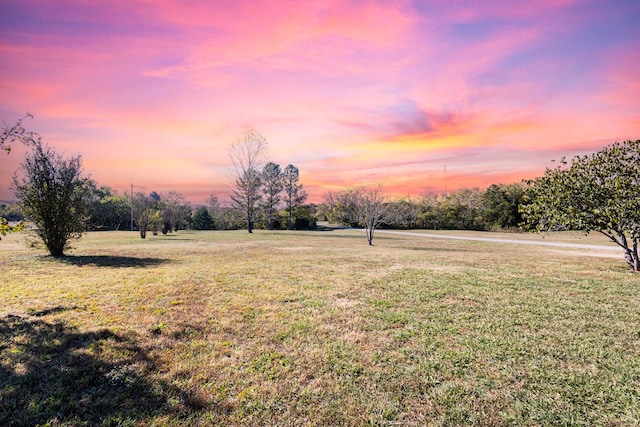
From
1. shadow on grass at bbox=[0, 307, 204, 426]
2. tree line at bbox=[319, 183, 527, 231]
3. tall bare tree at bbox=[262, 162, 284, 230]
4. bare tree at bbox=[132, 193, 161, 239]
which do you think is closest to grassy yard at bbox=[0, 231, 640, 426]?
shadow on grass at bbox=[0, 307, 204, 426]

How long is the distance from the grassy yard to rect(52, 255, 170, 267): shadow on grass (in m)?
2.50

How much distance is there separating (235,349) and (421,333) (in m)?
2.94

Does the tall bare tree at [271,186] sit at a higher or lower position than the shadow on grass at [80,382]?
higher

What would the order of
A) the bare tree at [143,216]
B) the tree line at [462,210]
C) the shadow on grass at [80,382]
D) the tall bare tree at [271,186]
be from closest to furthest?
the shadow on grass at [80,382] → the bare tree at [143,216] → the tree line at [462,210] → the tall bare tree at [271,186]

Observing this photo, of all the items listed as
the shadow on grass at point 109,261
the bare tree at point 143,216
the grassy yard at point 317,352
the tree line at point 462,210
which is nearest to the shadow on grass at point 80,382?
the grassy yard at point 317,352

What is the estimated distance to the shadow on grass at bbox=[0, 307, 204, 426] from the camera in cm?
283

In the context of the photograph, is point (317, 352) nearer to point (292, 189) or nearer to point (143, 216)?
point (143, 216)

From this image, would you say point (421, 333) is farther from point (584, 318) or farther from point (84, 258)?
point (84, 258)

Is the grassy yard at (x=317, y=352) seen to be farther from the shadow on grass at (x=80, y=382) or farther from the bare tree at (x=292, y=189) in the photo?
the bare tree at (x=292, y=189)

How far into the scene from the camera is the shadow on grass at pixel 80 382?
283 cm

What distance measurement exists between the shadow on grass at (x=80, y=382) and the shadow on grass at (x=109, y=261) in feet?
20.8

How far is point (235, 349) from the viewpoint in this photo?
164 inches

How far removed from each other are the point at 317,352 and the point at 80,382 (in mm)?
2827

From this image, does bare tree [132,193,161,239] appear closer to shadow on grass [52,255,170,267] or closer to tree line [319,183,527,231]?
shadow on grass [52,255,170,267]
